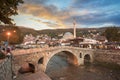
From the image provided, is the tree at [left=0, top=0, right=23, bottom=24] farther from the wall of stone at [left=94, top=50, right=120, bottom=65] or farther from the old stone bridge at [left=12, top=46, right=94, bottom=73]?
the wall of stone at [left=94, top=50, right=120, bottom=65]

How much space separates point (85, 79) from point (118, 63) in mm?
24971

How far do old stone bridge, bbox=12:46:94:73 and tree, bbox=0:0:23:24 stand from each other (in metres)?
11.0

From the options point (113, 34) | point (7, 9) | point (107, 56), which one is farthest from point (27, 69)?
point (113, 34)

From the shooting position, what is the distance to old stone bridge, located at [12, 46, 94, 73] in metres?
33.1

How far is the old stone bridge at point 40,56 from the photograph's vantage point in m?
33.1

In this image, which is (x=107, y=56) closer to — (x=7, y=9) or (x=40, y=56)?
(x=40, y=56)

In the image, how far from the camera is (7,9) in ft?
66.2

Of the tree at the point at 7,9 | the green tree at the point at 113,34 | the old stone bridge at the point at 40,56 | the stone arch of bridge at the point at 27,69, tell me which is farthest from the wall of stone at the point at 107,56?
the tree at the point at 7,9

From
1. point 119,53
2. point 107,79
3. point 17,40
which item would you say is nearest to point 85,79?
point 107,79

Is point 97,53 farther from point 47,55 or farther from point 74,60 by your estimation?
point 47,55

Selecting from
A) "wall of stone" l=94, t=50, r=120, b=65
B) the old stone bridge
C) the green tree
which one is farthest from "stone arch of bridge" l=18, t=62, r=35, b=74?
the green tree

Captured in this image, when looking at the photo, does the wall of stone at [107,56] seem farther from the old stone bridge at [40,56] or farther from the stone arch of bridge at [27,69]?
the stone arch of bridge at [27,69]

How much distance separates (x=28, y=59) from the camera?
36844mm

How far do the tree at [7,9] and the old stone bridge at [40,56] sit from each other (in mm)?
10998
